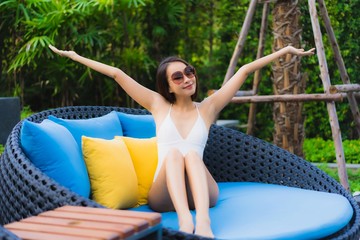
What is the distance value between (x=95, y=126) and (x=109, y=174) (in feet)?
1.25

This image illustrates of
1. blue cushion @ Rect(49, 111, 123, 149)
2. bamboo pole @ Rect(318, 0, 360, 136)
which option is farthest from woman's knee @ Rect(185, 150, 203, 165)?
bamboo pole @ Rect(318, 0, 360, 136)

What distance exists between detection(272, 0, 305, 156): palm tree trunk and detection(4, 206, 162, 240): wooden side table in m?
3.09

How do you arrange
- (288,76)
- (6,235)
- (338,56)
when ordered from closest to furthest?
(6,235), (338,56), (288,76)

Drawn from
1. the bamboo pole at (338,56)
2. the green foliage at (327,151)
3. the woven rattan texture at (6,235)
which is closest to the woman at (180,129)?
the woven rattan texture at (6,235)

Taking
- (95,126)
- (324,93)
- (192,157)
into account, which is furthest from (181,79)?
(324,93)

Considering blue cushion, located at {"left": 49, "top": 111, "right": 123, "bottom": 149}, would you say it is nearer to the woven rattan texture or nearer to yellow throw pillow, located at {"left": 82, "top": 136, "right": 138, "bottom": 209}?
yellow throw pillow, located at {"left": 82, "top": 136, "right": 138, "bottom": 209}

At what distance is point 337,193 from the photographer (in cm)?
301

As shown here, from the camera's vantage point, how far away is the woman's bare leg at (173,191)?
95.2 inches

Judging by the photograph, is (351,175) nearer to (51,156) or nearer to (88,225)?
(51,156)

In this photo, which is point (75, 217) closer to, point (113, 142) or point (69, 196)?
point (69, 196)

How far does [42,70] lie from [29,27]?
475mm

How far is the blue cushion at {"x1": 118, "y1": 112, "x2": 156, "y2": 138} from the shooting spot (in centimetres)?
325

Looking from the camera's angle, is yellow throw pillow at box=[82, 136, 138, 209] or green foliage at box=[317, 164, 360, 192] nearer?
yellow throw pillow at box=[82, 136, 138, 209]

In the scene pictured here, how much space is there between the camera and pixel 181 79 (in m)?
2.84
